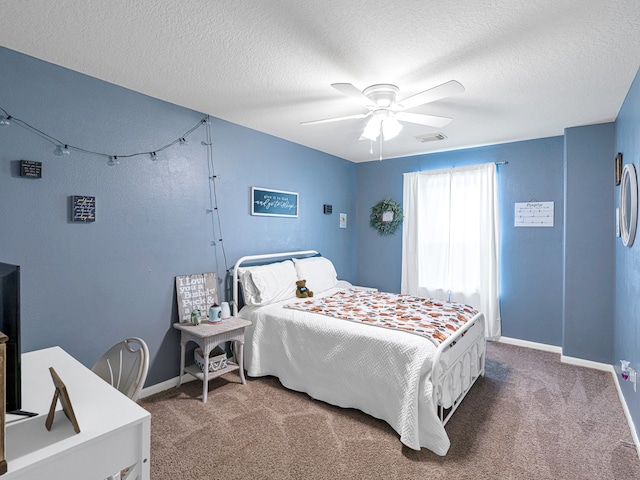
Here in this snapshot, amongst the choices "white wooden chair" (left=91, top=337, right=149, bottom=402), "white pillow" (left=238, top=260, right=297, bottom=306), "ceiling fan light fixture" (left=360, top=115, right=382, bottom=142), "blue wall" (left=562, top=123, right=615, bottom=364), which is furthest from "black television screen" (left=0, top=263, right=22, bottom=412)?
"blue wall" (left=562, top=123, right=615, bottom=364)

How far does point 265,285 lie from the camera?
3.30m

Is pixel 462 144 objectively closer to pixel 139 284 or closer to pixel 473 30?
pixel 473 30

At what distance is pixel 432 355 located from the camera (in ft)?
7.00

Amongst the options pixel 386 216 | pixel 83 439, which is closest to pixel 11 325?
pixel 83 439

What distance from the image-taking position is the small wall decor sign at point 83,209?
2334 millimetres

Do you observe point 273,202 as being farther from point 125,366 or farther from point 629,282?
point 629,282

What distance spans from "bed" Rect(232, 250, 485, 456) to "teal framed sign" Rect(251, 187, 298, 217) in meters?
0.53

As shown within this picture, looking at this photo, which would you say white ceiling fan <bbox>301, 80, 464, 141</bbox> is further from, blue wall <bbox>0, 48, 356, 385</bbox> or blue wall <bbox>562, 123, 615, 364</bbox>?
blue wall <bbox>562, 123, 615, 364</bbox>

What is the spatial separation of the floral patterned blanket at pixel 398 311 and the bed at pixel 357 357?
35 millimetres

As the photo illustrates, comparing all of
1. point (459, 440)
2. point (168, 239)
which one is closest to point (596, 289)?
point (459, 440)

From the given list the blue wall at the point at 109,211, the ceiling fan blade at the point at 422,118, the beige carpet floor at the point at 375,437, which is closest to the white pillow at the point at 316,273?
the blue wall at the point at 109,211

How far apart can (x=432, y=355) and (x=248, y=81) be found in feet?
7.53

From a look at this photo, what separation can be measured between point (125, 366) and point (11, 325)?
2.60 ft

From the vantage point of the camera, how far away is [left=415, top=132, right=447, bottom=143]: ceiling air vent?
375 cm
